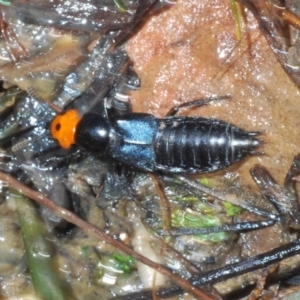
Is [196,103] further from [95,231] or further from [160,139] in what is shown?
[95,231]

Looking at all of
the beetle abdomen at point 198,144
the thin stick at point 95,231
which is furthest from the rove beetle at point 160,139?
the thin stick at point 95,231

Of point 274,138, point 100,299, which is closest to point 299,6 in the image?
point 274,138

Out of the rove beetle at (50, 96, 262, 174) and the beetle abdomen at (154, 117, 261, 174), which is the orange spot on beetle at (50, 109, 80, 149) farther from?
the beetle abdomen at (154, 117, 261, 174)

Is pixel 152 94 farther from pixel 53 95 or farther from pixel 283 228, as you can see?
pixel 283 228

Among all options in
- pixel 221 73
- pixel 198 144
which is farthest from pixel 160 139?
pixel 221 73

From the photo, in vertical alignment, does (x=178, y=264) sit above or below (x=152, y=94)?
below

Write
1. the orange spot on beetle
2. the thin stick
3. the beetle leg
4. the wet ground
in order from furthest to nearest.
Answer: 1. the orange spot on beetle
2. the beetle leg
3. the wet ground
4. the thin stick

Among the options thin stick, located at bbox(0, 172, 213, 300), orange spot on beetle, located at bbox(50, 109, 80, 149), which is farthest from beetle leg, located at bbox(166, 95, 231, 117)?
thin stick, located at bbox(0, 172, 213, 300)

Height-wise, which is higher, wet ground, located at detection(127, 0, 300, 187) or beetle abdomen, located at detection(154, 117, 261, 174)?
wet ground, located at detection(127, 0, 300, 187)
